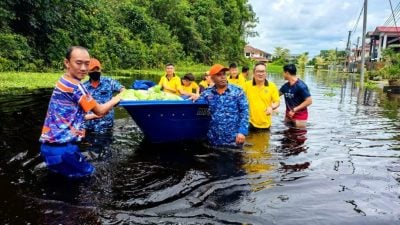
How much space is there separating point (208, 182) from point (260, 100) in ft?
9.43

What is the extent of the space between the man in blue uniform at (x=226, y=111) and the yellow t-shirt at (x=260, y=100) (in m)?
1.48

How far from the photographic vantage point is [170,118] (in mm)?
7020

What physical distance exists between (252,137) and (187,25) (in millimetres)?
42670

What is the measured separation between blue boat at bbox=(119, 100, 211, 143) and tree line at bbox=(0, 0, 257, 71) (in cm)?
1562

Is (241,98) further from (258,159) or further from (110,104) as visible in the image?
(110,104)

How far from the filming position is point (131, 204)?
4.62 metres

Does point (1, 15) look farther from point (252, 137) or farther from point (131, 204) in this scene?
point (131, 204)

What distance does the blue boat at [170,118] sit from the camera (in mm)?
6627

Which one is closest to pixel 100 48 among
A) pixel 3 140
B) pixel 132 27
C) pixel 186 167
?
pixel 132 27

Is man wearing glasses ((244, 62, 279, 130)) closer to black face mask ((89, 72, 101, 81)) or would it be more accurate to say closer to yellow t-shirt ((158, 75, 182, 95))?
yellow t-shirt ((158, 75, 182, 95))

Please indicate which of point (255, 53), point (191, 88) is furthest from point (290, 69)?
point (255, 53)

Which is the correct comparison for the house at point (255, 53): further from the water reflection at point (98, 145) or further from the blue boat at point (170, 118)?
the blue boat at point (170, 118)

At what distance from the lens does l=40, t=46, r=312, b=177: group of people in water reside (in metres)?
4.32

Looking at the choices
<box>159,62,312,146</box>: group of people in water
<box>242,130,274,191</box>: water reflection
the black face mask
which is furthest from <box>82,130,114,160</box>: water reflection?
<box>242,130,274,191</box>: water reflection
